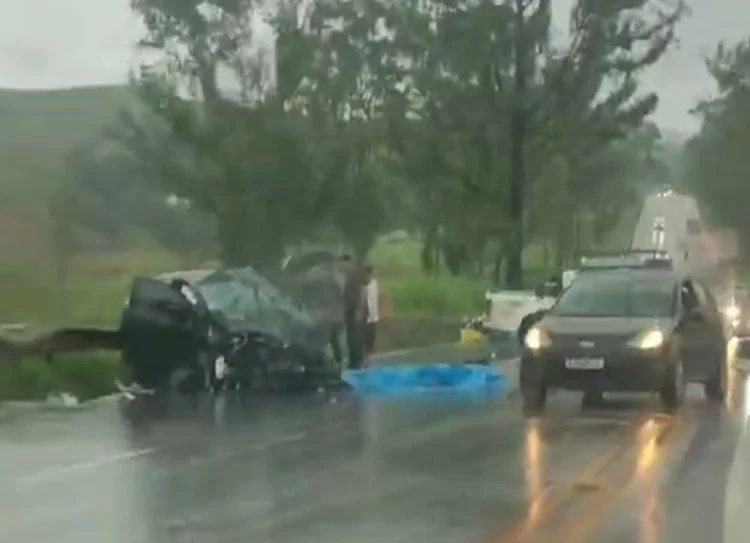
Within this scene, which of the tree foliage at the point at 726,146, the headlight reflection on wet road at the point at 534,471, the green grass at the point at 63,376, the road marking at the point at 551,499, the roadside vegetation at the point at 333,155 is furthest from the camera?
the tree foliage at the point at 726,146

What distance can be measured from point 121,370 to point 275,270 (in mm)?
7652

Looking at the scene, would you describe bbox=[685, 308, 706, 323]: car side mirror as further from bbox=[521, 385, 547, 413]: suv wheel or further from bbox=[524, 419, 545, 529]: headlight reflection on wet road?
bbox=[524, 419, 545, 529]: headlight reflection on wet road

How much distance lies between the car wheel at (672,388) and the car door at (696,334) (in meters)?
0.86

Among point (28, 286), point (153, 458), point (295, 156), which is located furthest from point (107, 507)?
point (295, 156)

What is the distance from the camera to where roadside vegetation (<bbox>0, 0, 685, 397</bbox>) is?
106 ft

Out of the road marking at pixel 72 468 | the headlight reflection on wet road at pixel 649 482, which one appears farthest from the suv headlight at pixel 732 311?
the road marking at pixel 72 468

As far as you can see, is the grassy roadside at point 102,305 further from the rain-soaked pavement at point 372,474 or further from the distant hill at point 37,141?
the rain-soaked pavement at point 372,474

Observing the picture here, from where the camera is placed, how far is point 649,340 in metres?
22.2

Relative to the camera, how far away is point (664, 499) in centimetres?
1344

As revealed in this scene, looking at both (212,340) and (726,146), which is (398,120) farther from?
(726,146)

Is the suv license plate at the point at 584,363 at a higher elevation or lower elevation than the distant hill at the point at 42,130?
lower

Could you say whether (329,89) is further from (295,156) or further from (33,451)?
(33,451)

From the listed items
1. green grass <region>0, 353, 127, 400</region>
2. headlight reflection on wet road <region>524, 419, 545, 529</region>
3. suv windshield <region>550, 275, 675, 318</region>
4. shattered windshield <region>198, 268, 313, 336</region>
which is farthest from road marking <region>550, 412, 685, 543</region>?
green grass <region>0, 353, 127, 400</region>

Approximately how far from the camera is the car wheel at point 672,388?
22.1 metres
